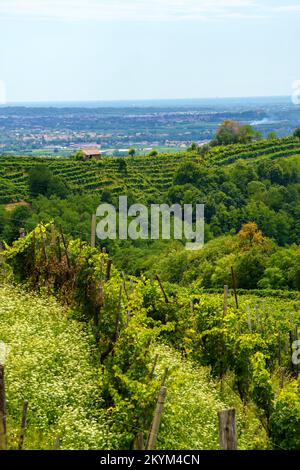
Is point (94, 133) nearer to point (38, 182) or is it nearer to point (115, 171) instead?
point (115, 171)

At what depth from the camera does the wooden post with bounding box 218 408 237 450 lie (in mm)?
9102

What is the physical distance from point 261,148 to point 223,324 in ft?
229

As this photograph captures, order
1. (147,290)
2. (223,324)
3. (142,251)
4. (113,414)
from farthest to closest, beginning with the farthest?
(142,251) → (147,290) → (223,324) → (113,414)

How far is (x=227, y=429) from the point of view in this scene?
9250mm

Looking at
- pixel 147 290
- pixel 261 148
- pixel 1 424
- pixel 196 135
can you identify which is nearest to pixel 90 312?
pixel 147 290

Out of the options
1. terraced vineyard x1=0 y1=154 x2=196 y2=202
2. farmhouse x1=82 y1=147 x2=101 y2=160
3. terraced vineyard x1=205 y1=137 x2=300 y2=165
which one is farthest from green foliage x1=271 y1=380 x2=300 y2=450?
terraced vineyard x1=205 y1=137 x2=300 y2=165

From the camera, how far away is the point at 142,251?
5009 cm

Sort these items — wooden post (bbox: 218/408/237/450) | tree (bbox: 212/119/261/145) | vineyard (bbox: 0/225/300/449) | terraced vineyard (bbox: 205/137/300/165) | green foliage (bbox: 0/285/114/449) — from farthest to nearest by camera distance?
tree (bbox: 212/119/261/145) → terraced vineyard (bbox: 205/137/300/165) → vineyard (bbox: 0/225/300/449) → green foliage (bbox: 0/285/114/449) → wooden post (bbox: 218/408/237/450)

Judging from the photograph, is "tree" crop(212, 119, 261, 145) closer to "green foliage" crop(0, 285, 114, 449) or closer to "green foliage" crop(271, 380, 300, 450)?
"green foliage" crop(0, 285, 114, 449)

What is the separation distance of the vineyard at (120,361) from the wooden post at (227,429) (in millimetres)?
1183

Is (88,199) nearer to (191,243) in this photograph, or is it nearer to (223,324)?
(191,243)

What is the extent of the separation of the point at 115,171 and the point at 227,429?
60004 mm

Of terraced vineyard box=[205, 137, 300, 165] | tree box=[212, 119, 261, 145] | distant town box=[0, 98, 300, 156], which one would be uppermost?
tree box=[212, 119, 261, 145]

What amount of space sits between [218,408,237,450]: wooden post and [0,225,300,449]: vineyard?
118 centimetres
